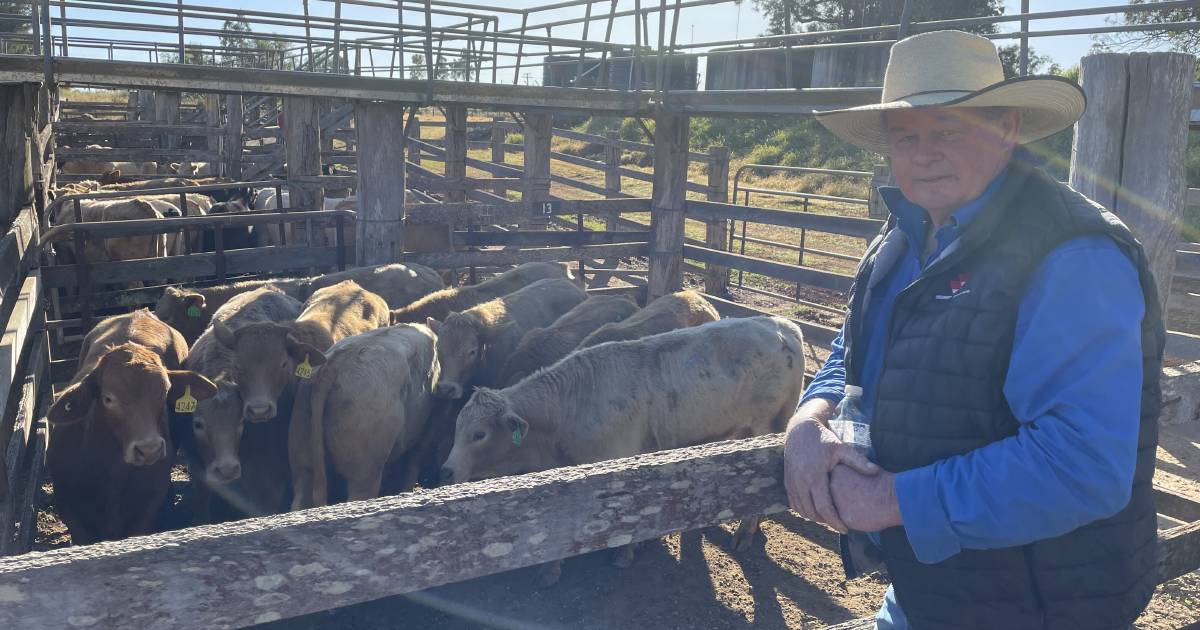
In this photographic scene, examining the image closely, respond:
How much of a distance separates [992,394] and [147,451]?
15.9 ft

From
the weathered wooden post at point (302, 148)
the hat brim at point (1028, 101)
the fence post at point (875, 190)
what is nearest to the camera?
the hat brim at point (1028, 101)

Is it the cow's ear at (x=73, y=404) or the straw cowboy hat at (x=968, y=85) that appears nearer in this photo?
the straw cowboy hat at (x=968, y=85)

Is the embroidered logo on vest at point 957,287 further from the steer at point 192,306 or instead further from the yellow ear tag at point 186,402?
the steer at point 192,306

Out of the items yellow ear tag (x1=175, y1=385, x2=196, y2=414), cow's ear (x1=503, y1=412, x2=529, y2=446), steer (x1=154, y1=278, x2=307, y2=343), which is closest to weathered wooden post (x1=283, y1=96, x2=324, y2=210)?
steer (x1=154, y1=278, x2=307, y2=343)

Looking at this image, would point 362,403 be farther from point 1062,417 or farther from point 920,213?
point 1062,417

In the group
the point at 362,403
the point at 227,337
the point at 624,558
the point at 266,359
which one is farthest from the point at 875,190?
the point at 227,337

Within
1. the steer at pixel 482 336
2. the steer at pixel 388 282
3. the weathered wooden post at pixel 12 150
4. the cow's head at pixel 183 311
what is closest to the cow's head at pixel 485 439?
the steer at pixel 482 336

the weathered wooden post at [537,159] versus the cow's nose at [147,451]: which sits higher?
the weathered wooden post at [537,159]

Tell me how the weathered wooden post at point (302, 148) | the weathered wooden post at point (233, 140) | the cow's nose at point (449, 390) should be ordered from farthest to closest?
the weathered wooden post at point (233, 140) < the weathered wooden post at point (302, 148) < the cow's nose at point (449, 390)

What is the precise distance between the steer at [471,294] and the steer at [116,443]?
2.82 metres

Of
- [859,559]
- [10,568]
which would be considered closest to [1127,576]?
[859,559]

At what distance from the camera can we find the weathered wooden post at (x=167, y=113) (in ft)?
67.1

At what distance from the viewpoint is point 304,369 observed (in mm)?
5957

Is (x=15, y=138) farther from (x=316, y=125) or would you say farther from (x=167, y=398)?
(x=316, y=125)
